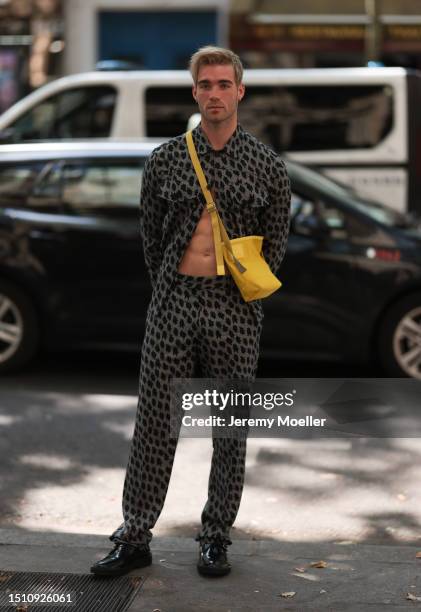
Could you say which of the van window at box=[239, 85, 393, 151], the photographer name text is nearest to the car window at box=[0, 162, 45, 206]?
the photographer name text

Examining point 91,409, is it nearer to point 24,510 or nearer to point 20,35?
point 24,510

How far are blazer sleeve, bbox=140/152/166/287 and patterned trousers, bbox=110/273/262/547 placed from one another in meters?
0.18

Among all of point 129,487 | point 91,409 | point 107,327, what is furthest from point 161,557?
point 107,327

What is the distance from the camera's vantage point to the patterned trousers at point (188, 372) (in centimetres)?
460

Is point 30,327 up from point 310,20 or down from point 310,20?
down

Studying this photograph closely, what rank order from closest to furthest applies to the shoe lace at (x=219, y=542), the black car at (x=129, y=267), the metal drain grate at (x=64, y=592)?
the metal drain grate at (x=64, y=592) < the shoe lace at (x=219, y=542) < the black car at (x=129, y=267)

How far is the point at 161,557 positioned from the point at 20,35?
1586 centimetres

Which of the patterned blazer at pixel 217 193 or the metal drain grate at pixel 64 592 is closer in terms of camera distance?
the metal drain grate at pixel 64 592

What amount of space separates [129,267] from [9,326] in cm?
93

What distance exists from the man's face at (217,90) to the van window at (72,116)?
8.25 meters

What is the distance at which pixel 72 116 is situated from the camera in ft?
41.7

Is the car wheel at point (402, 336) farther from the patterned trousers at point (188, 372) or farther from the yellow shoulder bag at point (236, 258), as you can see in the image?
the yellow shoulder bag at point (236, 258)

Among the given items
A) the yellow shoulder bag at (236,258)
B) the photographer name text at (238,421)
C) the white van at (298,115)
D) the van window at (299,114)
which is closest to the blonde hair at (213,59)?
the yellow shoulder bag at (236,258)

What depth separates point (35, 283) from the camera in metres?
8.32
